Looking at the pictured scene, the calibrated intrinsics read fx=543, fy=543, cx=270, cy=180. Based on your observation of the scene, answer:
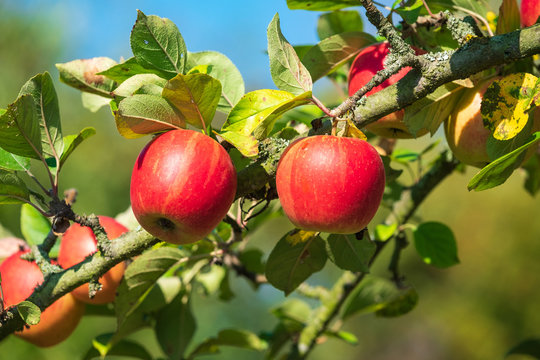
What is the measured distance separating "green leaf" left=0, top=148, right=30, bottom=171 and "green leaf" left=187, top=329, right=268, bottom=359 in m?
0.53

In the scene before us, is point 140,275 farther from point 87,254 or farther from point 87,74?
point 87,74

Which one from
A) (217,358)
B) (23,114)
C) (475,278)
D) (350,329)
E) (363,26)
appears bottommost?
(350,329)

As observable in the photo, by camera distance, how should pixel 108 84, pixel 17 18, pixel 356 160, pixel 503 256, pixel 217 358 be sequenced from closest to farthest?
pixel 356 160
pixel 108 84
pixel 217 358
pixel 503 256
pixel 17 18

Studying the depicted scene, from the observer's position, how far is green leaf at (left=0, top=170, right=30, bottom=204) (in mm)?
719

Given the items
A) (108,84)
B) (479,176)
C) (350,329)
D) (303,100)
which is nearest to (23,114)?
(108,84)

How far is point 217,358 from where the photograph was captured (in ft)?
14.5

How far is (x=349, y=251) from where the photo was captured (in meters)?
0.81

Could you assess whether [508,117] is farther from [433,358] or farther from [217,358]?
[433,358]

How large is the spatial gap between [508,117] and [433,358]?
760 centimetres

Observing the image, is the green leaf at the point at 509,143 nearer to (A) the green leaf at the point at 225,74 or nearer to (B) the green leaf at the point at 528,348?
(A) the green leaf at the point at 225,74

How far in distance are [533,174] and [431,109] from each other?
24.3 inches

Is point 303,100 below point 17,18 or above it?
below

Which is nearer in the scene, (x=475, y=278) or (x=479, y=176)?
(x=479, y=176)

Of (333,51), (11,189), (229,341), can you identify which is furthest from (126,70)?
(229,341)
